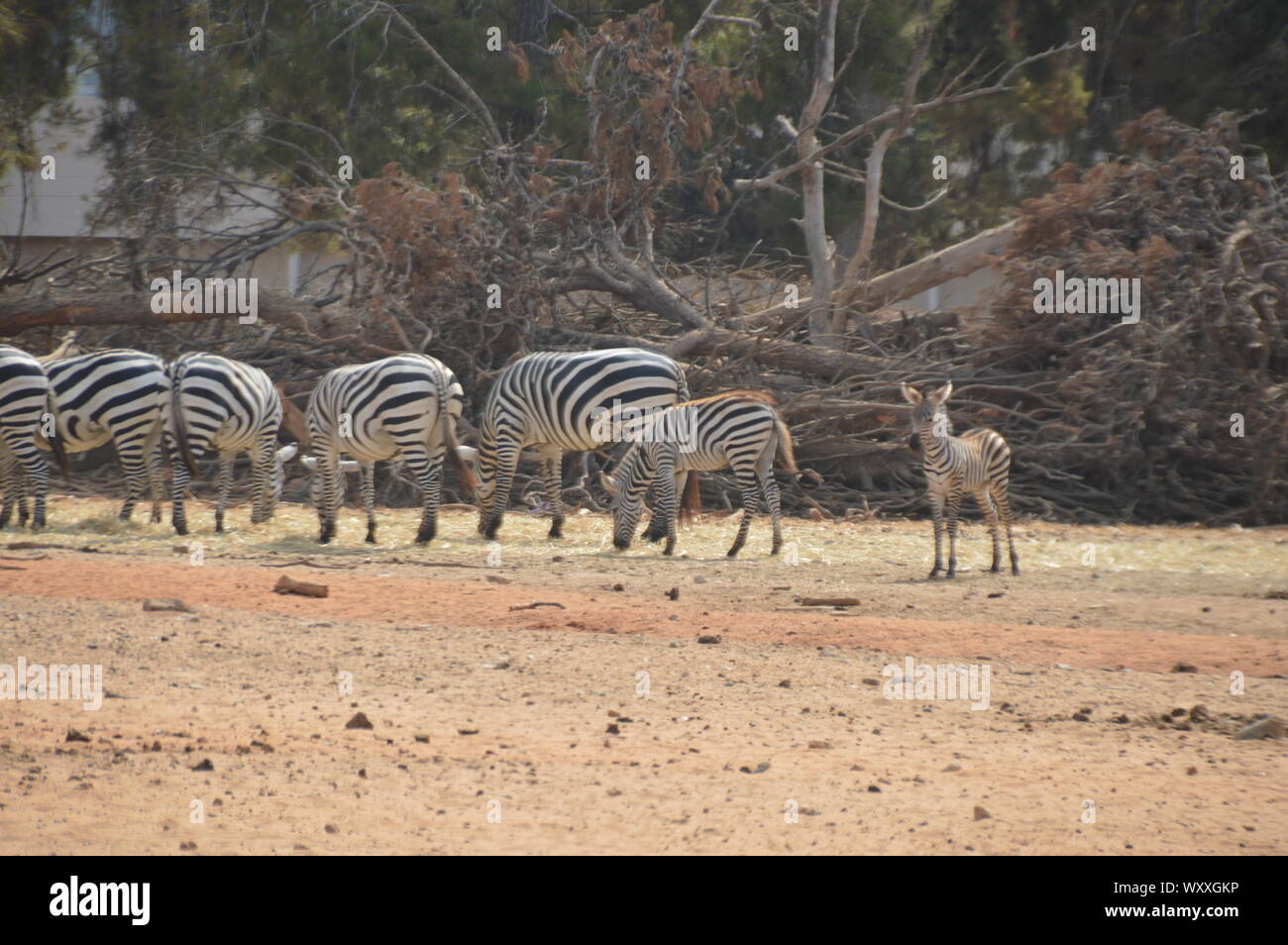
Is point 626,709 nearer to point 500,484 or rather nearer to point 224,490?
point 500,484

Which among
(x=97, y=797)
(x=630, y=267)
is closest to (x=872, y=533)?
(x=630, y=267)

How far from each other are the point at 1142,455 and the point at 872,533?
4.66 m

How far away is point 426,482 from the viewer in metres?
13.6

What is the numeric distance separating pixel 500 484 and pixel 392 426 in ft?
4.84

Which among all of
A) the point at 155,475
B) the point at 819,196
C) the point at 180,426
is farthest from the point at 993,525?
the point at 819,196

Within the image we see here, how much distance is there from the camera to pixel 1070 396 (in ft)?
58.6

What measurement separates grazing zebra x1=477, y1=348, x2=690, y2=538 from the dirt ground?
224 centimetres

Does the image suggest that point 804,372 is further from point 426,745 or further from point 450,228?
point 426,745

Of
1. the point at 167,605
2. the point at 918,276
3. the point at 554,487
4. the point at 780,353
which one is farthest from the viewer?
the point at 918,276

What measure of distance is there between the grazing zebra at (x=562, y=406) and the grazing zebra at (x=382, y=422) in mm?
795

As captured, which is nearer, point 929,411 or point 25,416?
point 929,411

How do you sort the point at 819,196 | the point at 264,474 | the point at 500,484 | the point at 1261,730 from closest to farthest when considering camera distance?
1. the point at 1261,730
2. the point at 264,474
3. the point at 500,484
4. the point at 819,196

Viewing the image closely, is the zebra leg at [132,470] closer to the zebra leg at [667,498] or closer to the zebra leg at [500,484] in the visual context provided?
the zebra leg at [500,484]

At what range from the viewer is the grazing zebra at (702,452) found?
13.2 m
